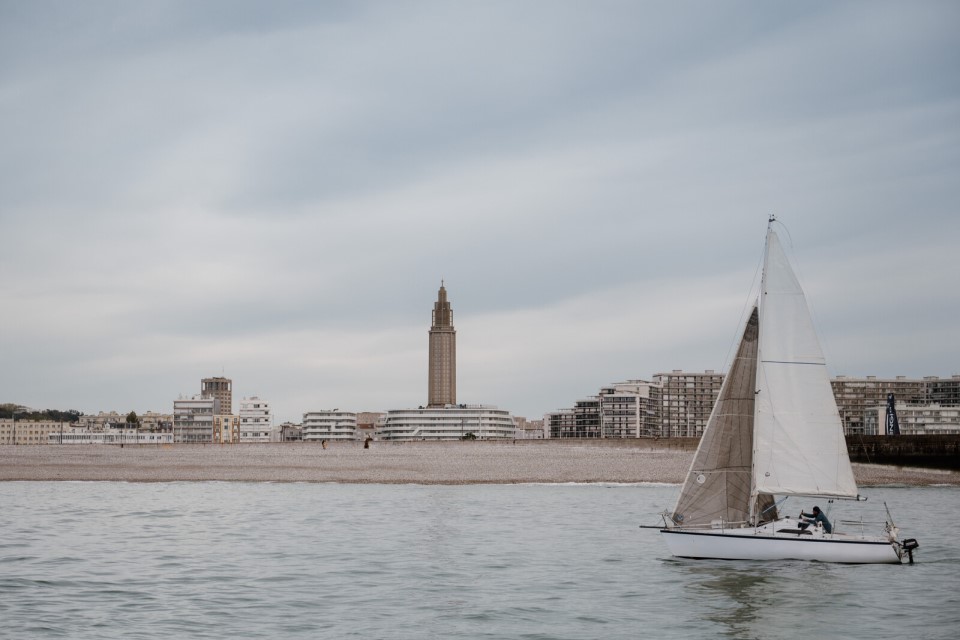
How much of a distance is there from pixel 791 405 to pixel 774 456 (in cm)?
173

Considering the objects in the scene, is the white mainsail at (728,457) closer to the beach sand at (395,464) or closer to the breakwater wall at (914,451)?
the beach sand at (395,464)

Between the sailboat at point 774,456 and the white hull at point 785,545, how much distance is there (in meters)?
0.04

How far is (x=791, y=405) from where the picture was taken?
32.2 m

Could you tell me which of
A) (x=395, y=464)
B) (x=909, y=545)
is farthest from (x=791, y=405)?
(x=395, y=464)

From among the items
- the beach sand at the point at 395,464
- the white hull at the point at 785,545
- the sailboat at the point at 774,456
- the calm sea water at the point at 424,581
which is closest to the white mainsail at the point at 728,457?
the sailboat at the point at 774,456

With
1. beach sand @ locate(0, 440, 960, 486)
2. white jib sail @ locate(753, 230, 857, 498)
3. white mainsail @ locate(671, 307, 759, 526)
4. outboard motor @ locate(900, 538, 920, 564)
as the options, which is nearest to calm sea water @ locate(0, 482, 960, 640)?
outboard motor @ locate(900, 538, 920, 564)

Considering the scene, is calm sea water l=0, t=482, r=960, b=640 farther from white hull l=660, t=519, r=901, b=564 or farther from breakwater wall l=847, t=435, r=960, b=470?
breakwater wall l=847, t=435, r=960, b=470

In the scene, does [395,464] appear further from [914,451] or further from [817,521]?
[817,521]

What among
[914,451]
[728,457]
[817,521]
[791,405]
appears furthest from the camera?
[914,451]

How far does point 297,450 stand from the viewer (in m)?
101

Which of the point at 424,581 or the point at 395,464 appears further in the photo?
the point at 395,464

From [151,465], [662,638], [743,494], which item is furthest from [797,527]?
[151,465]

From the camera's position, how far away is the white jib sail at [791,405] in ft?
104

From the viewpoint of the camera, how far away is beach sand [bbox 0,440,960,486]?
3036 inches
